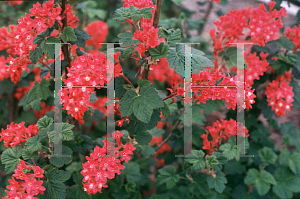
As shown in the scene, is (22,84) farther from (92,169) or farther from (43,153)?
(92,169)

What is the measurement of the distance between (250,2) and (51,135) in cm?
318

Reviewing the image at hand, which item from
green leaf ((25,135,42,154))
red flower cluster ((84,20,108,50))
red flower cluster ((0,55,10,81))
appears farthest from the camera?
red flower cluster ((84,20,108,50))

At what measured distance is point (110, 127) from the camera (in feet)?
4.66

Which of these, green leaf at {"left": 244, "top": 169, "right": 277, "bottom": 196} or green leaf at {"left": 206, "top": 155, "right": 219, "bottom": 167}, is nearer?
green leaf at {"left": 206, "top": 155, "right": 219, "bottom": 167}

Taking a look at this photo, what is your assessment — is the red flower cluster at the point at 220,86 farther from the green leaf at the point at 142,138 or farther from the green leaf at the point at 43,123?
the green leaf at the point at 43,123

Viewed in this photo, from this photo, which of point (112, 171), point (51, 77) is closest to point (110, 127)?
point (112, 171)

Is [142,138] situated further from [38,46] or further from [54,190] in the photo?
[38,46]

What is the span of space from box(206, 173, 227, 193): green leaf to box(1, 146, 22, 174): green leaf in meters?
1.00

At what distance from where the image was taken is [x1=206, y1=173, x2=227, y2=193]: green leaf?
1.44 meters

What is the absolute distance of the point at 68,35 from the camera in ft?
4.10

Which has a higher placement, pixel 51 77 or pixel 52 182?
pixel 51 77

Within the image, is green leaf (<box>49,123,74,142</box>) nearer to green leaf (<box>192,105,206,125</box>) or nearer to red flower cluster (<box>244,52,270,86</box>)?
green leaf (<box>192,105,206,125</box>)

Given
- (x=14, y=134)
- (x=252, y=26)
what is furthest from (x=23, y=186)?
(x=252, y=26)

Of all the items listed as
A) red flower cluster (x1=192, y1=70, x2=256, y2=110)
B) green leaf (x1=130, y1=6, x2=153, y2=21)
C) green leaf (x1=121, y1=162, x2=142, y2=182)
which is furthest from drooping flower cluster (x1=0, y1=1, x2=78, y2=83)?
green leaf (x1=121, y1=162, x2=142, y2=182)
